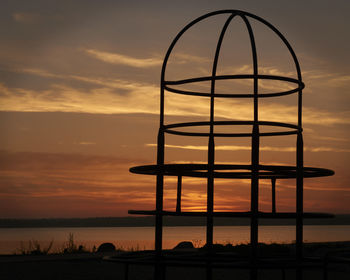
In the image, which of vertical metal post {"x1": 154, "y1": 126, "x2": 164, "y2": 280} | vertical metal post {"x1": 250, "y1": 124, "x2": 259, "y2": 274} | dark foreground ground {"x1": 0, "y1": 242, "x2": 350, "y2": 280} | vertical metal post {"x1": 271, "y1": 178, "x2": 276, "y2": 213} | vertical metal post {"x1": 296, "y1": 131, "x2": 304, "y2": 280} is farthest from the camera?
dark foreground ground {"x1": 0, "y1": 242, "x2": 350, "y2": 280}

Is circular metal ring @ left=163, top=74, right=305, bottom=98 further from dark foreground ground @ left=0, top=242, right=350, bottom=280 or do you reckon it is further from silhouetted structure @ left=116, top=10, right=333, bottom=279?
dark foreground ground @ left=0, top=242, right=350, bottom=280

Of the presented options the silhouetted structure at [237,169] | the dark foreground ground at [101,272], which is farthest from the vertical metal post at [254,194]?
the dark foreground ground at [101,272]

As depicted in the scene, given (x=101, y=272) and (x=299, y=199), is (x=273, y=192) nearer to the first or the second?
(x=299, y=199)

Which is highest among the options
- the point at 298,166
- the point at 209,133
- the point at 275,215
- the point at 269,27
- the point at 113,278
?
the point at 269,27

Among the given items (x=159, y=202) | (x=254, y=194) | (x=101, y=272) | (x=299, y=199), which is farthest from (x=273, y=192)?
(x=101, y=272)

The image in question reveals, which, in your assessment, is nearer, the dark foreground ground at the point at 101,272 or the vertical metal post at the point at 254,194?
the vertical metal post at the point at 254,194

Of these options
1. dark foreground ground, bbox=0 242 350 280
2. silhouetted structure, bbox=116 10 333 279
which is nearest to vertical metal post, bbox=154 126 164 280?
silhouetted structure, bbox=116 10 333 279

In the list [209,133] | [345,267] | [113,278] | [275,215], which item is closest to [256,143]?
[275,215]

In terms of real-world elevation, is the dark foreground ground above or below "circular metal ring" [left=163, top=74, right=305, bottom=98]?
below

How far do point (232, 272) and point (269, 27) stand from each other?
25.3 ft

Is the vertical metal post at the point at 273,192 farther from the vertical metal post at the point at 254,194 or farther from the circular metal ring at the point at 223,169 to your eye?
the vertical metal post at the point at 254,194

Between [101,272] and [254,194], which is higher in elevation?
[254,194]

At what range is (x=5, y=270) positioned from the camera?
44.3 ft

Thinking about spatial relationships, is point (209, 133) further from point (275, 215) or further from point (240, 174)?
point (275, 215)
